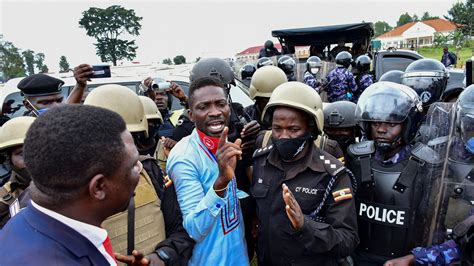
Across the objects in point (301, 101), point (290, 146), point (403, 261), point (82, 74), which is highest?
point (82, 74)

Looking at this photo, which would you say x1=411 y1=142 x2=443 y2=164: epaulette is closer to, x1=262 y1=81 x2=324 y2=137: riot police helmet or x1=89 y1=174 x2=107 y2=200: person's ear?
x1=262 y1=81 x2=324 y2=137: riot police helmet

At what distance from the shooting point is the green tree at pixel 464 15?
137 ft

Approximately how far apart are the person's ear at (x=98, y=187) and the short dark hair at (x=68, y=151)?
14 mm

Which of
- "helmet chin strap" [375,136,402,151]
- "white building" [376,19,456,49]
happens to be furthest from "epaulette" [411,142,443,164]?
"white building" [376,19,456,49]

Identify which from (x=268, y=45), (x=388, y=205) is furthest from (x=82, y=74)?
(x=268, y=45)

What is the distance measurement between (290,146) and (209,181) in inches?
19.8

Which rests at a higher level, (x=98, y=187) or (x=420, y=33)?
(x=98, y=187)

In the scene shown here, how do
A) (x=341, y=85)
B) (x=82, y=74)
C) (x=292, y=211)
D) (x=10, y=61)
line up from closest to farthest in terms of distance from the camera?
(x=292, y=211) → (x=82, y=74) → (x=341, y=85) → (x=10, y=61)

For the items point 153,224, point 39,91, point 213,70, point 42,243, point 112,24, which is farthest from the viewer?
point 112,24

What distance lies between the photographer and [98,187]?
1.14m

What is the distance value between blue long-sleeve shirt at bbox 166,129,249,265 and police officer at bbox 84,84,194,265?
0.26ft

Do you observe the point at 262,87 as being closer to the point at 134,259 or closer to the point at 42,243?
the point at 134,259

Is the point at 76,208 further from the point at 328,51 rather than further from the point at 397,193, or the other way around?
the point at 328,51

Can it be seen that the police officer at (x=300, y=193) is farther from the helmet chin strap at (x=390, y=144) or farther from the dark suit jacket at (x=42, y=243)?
the dark suit jacket at (x=42, y=243)
